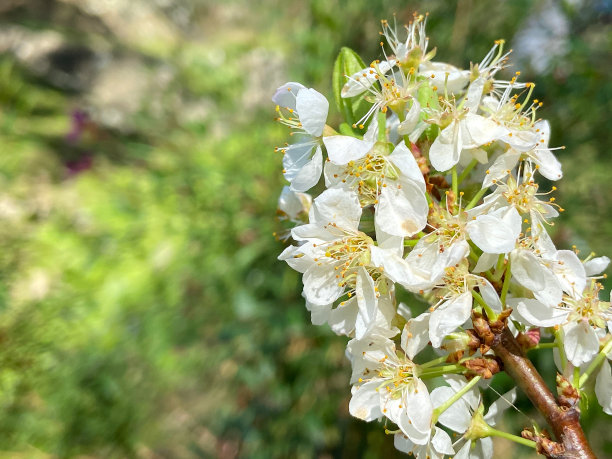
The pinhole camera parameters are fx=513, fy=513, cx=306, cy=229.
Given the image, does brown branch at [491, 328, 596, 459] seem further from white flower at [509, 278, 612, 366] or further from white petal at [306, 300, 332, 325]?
white petal at [306, 300, 332, 325]

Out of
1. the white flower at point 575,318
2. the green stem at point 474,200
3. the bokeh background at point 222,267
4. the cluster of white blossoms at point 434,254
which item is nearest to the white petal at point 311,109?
the cluster of white blossoms at point 434,254

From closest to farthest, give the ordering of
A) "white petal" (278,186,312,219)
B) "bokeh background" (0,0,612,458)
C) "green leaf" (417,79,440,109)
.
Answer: "green leaf" (417,79,440,109)
"white petal" (278,186,312,219)
"bokeh background" (0,0,612,458)

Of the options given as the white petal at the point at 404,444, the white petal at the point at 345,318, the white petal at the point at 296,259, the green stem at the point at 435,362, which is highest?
the white petal at the point at 296,259

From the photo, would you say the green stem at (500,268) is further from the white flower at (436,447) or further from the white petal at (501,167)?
the white flower at (436,447)

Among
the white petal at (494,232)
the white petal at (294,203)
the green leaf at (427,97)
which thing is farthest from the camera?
the white petal at (294,203)

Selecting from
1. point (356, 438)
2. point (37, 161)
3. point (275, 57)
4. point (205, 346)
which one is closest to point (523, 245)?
point (356, 438)

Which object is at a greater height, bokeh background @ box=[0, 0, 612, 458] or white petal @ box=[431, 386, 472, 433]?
white petal @ box=[431, 386, 472, 433]

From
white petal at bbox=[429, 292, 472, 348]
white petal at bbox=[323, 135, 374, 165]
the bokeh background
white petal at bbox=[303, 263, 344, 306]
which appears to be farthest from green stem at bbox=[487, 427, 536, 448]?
the bokeh background
